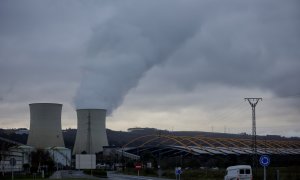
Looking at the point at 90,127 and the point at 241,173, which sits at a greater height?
the point at 90,127

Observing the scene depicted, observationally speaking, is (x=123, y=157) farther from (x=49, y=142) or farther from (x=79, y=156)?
(x=79, y=156)

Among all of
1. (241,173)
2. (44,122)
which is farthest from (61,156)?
(241,173)

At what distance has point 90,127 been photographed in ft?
226

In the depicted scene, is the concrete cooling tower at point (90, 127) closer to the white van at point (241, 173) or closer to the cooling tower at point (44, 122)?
the cooling tower at point (44, 122)

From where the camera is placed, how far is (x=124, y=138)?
166 m

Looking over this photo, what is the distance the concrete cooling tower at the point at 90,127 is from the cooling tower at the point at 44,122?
335 cm

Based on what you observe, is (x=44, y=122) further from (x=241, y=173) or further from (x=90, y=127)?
(x=241, y=173)

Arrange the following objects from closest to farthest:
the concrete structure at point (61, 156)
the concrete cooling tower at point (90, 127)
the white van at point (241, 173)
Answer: the white van at point (241, 173) → the concrete cooling tower at point (90, 127) → the concrete structure at point (61, 156)

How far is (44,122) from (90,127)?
6.86 m

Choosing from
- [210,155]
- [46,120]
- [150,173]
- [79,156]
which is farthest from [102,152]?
[79,156]

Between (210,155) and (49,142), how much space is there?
30.7m

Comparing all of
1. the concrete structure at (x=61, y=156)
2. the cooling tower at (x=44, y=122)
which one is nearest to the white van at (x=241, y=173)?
the cooling tower at (x=44, y=122)

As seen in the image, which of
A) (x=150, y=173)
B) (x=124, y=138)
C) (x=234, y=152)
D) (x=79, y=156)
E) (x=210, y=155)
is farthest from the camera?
(x=124, y=138)

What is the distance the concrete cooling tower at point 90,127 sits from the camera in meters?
67.4
